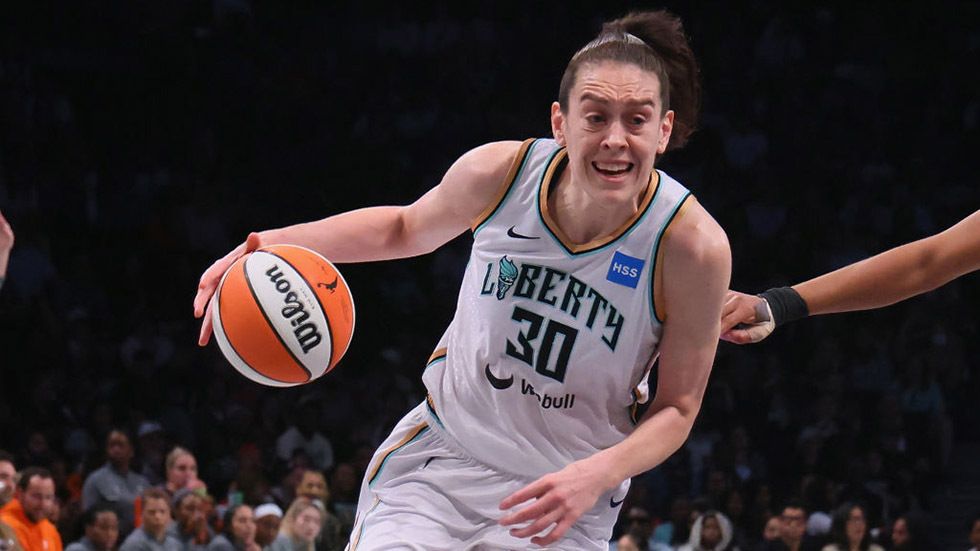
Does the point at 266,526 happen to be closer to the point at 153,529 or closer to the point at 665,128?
the point at 153,529

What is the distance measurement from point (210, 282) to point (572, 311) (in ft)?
3.26

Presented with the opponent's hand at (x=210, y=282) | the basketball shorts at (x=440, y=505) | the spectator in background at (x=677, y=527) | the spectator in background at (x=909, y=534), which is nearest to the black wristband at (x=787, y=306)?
the basketball shorts at (x=440, y=505)

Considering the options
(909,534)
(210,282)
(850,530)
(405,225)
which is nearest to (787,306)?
(405,225)

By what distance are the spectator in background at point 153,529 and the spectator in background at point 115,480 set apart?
2.17 ft

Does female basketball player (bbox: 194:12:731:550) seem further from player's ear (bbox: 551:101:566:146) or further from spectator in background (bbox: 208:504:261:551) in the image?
spectator in background (bbox: 208:504:261:551)

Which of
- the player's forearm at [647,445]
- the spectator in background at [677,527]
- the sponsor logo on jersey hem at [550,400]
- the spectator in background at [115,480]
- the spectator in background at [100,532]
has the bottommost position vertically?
the spectator in background at [100,532]

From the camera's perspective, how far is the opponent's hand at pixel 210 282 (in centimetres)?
367

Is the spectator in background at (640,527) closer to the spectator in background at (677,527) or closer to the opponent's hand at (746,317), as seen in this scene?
the spectator in background at (677,527)

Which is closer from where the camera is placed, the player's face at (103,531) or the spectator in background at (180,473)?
the player's face at (103,531)

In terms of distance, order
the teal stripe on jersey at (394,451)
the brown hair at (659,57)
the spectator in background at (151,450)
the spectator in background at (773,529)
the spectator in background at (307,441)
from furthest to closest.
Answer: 1. the spectator in background at (307,441)
2. the spectator in background at (773,529)
3. the spectator in background at (151,450)
4. the teal stripe on jersey at (394,451)
5. the brown hair at (659,57)

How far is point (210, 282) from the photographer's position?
12.2 ft

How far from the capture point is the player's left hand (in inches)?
121

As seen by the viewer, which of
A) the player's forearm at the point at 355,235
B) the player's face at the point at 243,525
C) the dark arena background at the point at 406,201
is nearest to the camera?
the player's forearm at the point at 355,235

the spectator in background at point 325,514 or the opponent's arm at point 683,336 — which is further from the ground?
the opponent's arm at point 683,336
